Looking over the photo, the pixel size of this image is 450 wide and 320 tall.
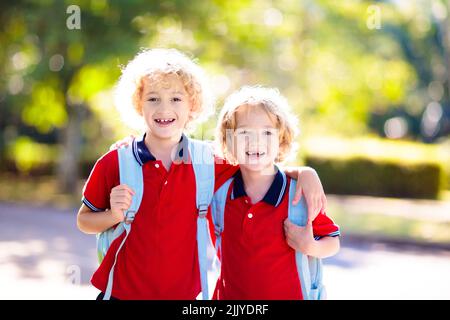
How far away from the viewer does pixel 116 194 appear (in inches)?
102

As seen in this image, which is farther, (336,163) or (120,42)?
(336,163)

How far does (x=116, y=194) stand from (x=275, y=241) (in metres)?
0.66

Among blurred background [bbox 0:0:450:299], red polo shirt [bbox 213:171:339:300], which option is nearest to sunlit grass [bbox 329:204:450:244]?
blurred background [bbox 0:0:450:299]

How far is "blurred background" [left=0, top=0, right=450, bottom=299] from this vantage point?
829 cm

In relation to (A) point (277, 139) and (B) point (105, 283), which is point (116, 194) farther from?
(A) point (277, 139)

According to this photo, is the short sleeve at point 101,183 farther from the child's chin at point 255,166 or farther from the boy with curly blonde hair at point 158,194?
the child's chin at point 255,166

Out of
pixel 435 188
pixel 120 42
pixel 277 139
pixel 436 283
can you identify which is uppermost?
pixel 120 42

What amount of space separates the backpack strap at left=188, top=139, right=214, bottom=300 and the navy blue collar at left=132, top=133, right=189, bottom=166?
1.2 inches

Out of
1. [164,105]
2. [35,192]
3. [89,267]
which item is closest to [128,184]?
[164,105]

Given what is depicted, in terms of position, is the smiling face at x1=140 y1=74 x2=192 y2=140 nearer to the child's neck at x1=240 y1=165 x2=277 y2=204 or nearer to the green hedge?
the child's neck at x1=240 y1=165 x2=277 y2=204

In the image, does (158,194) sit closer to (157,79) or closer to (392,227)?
(157,79)

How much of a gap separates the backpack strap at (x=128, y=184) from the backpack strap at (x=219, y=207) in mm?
311

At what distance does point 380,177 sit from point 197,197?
48.7 ft

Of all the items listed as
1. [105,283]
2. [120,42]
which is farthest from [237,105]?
[120,42]
